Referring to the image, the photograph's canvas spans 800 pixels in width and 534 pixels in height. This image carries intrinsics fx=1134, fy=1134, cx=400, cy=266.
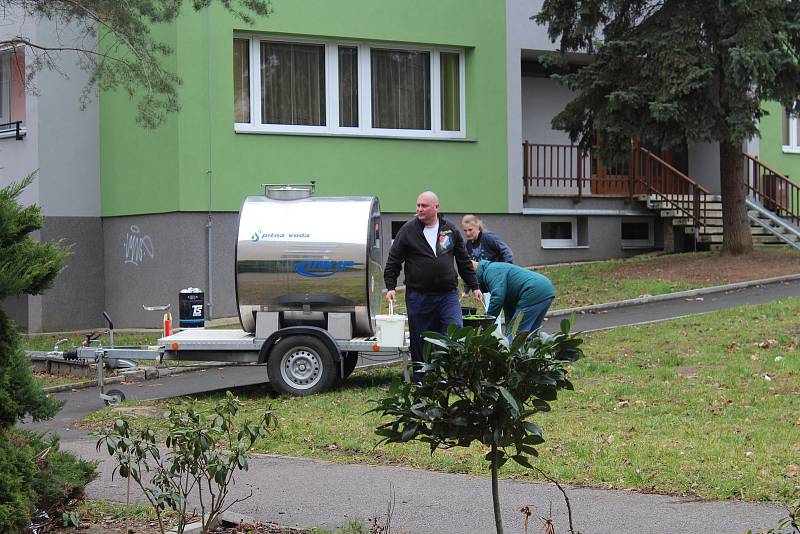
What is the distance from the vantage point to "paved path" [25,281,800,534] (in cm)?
641

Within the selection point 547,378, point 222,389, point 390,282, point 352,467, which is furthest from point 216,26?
point 547,378

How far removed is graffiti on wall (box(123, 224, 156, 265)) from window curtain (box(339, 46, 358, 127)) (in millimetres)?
4157

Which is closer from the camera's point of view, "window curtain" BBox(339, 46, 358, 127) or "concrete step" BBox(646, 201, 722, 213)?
"window curtain" BBox(339, 46, 358, 127)

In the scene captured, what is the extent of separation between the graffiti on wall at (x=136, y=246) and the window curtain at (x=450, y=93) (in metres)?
6.08

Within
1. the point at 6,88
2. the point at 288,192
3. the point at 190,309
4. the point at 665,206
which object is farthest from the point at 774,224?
the point at 6,88

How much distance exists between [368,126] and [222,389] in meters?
9.19

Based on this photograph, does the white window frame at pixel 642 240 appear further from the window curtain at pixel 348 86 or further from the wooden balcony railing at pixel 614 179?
the window curtain at pixel 348 86

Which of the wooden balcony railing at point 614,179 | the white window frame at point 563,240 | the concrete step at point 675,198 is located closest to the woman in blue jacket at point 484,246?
the white window frame at point 563,240

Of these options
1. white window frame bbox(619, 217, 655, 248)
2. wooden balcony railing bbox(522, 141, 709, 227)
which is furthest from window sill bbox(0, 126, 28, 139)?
white window frame bbox(619, 217, 655, 248)

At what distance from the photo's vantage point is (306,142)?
20516 mm

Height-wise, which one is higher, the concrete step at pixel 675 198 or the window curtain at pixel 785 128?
the window curtain at pixel 785 128

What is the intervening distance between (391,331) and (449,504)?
4.85 m

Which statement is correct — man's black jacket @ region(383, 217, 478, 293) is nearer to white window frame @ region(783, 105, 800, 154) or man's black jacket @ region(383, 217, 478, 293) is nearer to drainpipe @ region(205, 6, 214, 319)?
drainpipe @ region(205, 6, 214, 319)

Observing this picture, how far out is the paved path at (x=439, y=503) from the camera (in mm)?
6406
